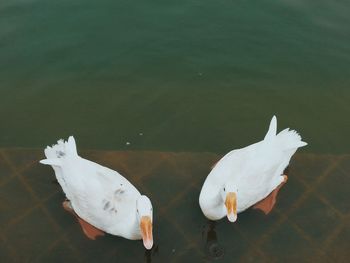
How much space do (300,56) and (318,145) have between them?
2522mm

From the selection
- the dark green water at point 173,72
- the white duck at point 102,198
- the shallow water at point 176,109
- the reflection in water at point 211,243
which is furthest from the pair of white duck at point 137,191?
the dark green water at point 173,72

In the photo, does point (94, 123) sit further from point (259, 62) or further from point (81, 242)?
point (259, 62)

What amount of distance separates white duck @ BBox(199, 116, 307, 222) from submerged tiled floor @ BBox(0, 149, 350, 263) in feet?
1.34

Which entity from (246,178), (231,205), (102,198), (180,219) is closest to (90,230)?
(102,198)

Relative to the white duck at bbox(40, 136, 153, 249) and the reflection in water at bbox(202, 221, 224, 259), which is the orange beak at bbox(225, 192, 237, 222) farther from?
the white duck at bbox(40, 136, 153, 249)

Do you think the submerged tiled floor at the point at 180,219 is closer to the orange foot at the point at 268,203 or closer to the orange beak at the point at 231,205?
the orange foot at the point at 268,203

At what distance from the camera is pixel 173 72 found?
8.97m

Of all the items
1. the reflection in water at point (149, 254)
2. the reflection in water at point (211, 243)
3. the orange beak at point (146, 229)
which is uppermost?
the orange beak at point (146, 229)

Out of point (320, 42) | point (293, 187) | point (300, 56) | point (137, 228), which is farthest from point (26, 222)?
point (320, 42)

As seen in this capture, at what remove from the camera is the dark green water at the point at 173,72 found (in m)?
7.96

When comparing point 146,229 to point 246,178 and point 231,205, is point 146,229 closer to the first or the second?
point 231,205

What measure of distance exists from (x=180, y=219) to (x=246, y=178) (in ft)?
4.38

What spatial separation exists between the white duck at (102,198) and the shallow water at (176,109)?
0.54 meters

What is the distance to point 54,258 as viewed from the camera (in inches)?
241
